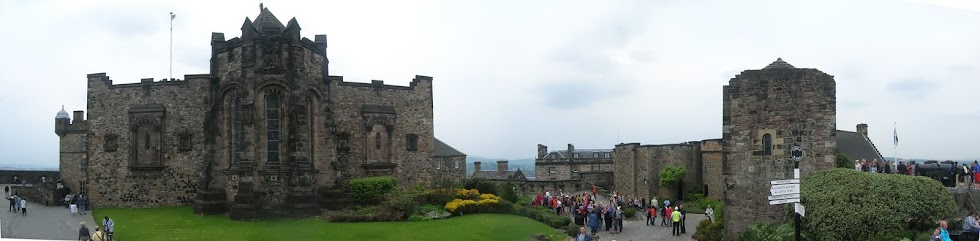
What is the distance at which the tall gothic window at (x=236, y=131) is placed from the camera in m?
26.6

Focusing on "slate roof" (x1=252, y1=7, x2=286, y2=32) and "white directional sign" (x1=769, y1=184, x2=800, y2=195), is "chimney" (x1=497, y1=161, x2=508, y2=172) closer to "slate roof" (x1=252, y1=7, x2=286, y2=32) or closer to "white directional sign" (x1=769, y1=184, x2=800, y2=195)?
"slate roof" (x1=252, y1=7, x2=286, y2=32)

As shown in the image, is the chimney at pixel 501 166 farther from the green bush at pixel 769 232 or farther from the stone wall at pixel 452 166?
the green bush at pixel 769 232

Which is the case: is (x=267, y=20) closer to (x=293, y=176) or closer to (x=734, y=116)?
(x=293, y=176)

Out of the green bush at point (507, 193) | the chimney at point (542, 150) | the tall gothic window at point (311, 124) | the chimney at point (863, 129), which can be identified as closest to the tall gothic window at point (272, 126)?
the tall gothic window at point (311, 124)

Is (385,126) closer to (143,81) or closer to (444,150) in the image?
(143,81)

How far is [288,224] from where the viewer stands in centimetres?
2450

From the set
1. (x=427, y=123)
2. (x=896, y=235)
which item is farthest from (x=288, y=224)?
(x=896, y=235)

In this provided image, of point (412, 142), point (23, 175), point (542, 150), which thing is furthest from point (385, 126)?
point (542, 150)

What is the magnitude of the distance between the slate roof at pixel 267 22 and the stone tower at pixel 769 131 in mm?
15570

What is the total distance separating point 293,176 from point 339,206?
9.47 feet

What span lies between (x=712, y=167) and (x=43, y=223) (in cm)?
3254

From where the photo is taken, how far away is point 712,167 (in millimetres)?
41719

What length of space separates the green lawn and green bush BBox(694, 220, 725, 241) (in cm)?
520

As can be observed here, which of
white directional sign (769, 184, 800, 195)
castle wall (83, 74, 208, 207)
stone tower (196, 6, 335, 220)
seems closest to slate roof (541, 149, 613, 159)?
castle wall (83, 74, 208, 207)
